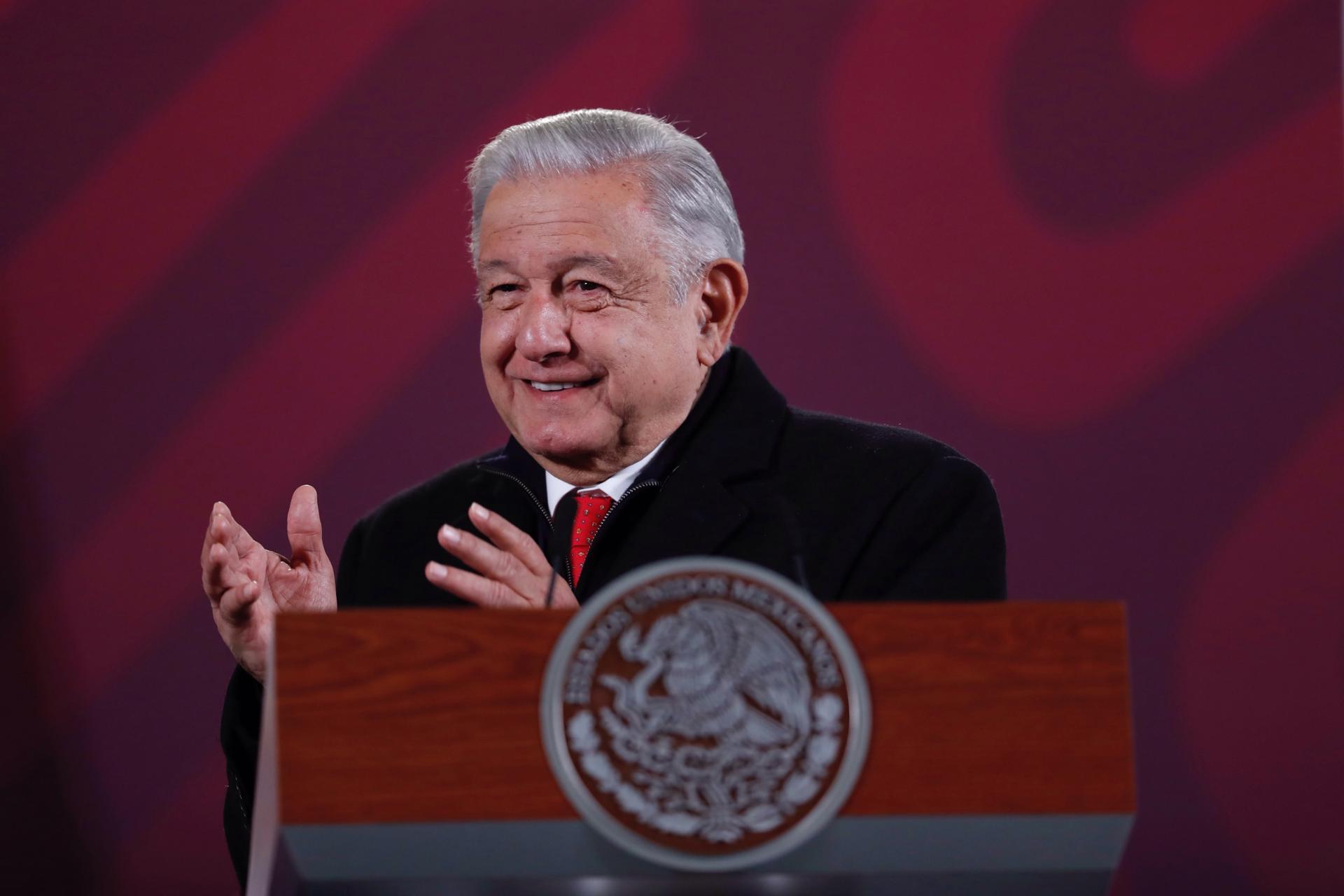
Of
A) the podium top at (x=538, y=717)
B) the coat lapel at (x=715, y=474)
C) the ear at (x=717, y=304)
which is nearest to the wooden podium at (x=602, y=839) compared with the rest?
the podium top at (x=538, y=717)

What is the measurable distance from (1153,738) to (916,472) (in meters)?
1.17

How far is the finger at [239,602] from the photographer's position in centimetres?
148

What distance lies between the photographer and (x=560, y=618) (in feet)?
3.06

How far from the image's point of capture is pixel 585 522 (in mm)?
1883

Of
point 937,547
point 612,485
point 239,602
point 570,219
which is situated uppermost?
point 570,219

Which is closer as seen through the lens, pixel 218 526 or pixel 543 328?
pixel 218 526

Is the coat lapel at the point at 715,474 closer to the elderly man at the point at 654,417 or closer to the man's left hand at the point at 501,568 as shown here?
the elderly man at the point at 654,417

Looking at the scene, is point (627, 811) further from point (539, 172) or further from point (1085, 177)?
point (1085, 177)

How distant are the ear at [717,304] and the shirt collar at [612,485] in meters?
0.15

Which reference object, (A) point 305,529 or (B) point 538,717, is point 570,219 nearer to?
(A) point 305,529

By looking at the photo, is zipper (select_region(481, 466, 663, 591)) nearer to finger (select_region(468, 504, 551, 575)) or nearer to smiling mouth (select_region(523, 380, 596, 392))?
smiling mouth (select_region(523, 380, 596, 392))

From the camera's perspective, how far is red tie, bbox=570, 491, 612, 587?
1854mm

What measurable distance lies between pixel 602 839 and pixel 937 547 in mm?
940

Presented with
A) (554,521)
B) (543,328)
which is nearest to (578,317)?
(543,328)
